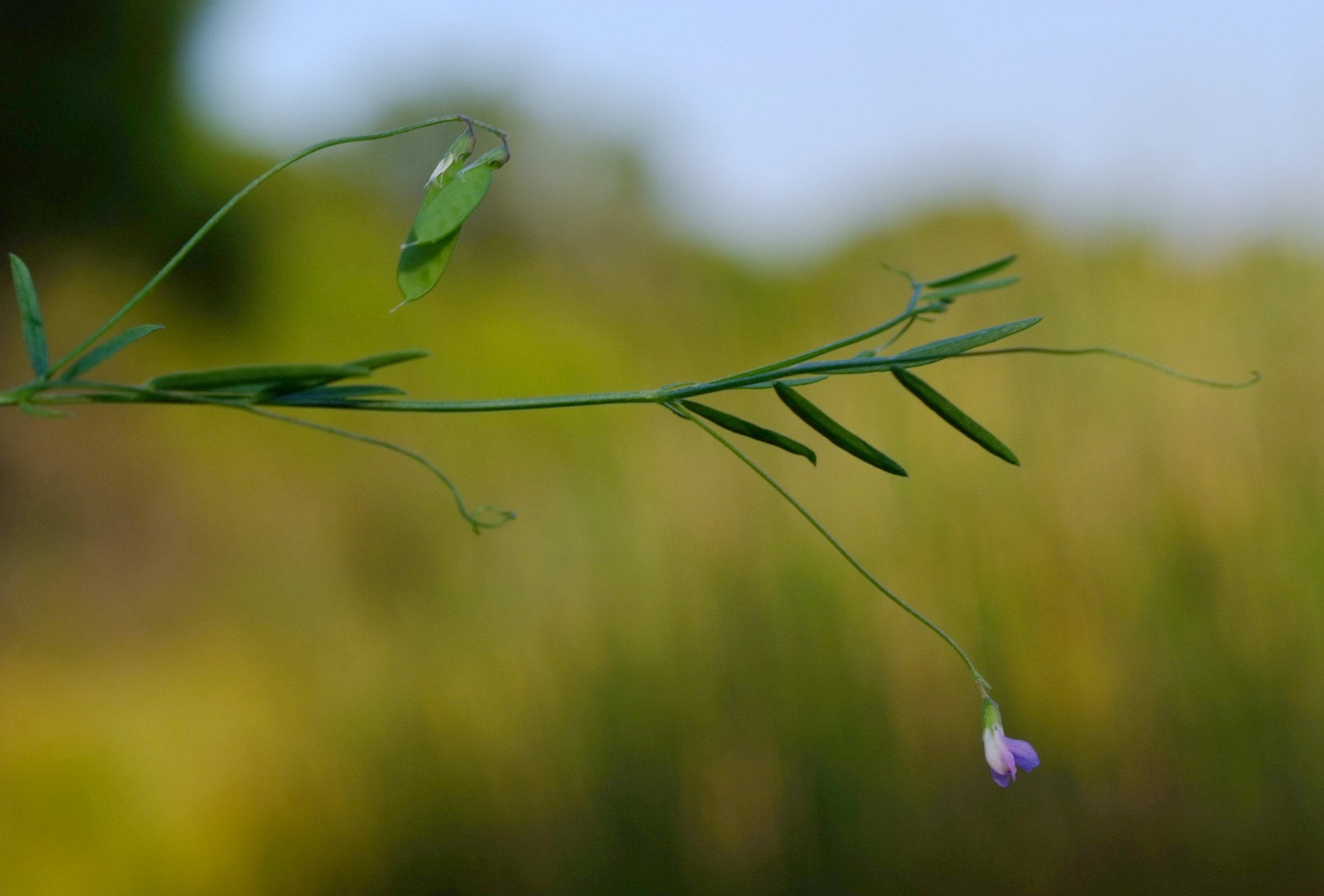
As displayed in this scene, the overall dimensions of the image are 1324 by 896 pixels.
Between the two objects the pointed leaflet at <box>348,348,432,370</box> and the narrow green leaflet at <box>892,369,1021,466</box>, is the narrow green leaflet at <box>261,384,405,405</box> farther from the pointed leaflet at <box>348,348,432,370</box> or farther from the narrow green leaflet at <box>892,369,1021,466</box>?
the narrow green leaflet at <box>892,369,1021,466</box>

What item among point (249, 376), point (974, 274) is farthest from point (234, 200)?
point (974, 274)

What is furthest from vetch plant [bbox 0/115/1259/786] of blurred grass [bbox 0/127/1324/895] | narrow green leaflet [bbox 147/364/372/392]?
blurred grass [bbox 0/127/1324/895]

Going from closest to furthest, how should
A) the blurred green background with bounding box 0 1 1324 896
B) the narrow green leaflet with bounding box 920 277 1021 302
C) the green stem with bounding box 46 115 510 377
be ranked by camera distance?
the green stem with bounding box 46 115 510 377, the narrow green leaflet with bounding box 920 277 1021 302, the blurred green background with bounding box 0 1 1324 896

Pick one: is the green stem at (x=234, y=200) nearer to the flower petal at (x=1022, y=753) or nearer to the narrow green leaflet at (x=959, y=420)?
the narrow green leaflet at (x=959, y=420)

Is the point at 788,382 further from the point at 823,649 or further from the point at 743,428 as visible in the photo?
the point at 823,649

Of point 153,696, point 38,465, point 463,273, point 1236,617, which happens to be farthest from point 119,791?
point 463,273

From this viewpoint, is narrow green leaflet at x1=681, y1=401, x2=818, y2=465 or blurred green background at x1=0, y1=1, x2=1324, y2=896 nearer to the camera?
narrow green leaflet at x1=681, y1=401, x2=818, y2=465

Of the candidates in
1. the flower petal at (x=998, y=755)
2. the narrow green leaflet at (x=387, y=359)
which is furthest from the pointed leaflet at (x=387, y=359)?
the flower petal at (x=998, y=755)
